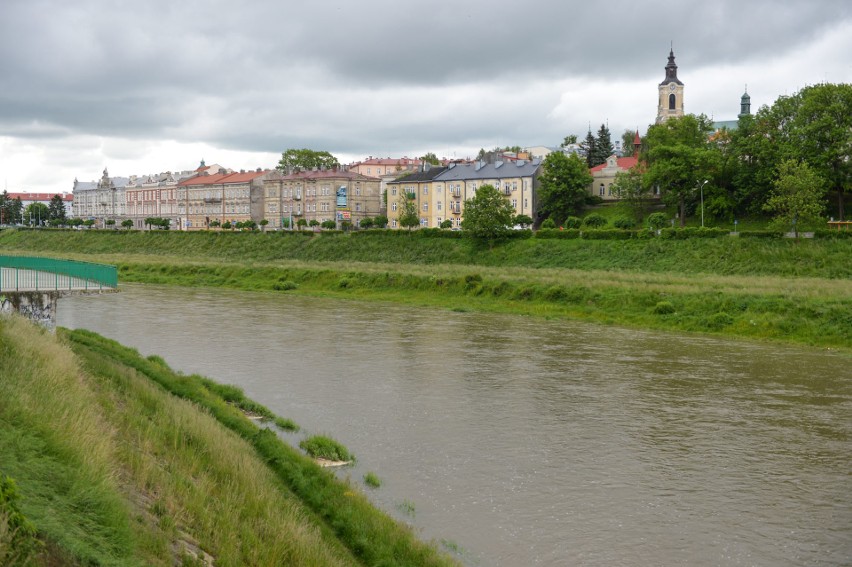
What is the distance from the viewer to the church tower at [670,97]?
428 feet

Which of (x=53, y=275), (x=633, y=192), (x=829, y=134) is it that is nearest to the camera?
(x=53, y=275)

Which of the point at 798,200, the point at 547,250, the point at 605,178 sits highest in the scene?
the point at 605,178

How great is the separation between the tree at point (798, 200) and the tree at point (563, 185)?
Answer: 26.5 m

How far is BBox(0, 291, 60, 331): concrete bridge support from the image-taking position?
2234cm

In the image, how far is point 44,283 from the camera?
24.7 m

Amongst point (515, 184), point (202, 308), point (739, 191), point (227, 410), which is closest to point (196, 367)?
point (227, 410)

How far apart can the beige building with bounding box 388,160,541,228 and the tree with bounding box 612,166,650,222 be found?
1161 centimetres

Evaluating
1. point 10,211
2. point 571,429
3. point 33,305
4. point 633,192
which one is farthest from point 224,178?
point 571,429

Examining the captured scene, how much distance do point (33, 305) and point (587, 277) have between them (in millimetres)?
35876

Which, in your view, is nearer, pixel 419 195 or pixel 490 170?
pixel 490 170

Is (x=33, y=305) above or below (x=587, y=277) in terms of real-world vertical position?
above

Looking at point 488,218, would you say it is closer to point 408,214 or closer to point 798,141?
point 408,214

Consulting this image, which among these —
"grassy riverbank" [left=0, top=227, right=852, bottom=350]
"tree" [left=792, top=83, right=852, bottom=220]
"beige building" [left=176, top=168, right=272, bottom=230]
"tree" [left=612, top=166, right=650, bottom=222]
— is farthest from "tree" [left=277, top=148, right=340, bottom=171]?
"tree" [left=792, top=83, right=852, bottom=220]

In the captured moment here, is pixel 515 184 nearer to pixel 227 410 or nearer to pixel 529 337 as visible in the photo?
pixel 529 337
